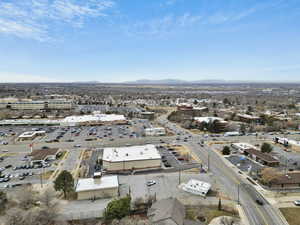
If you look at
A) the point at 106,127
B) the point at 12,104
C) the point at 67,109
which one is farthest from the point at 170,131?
the point at 12,104

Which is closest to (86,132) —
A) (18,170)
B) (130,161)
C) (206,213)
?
(18,170)

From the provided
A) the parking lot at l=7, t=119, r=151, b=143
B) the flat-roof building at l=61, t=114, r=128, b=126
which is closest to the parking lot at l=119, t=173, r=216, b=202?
the parking lot at l=7, t=119, r=151, b=143

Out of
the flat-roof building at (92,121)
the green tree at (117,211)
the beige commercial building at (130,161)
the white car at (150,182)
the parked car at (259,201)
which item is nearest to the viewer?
the green tree at (117,211)

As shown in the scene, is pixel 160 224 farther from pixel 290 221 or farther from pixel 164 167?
pixel 164 167

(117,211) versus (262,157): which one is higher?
(117,211)

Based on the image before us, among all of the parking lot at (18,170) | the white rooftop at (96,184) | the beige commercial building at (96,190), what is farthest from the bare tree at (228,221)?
the parking lot at (18,170)

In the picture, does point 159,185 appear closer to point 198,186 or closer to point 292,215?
point 198,186

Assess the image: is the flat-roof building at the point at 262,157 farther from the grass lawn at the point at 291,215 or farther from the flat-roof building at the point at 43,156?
the flat-roof building at the point at 43,156
